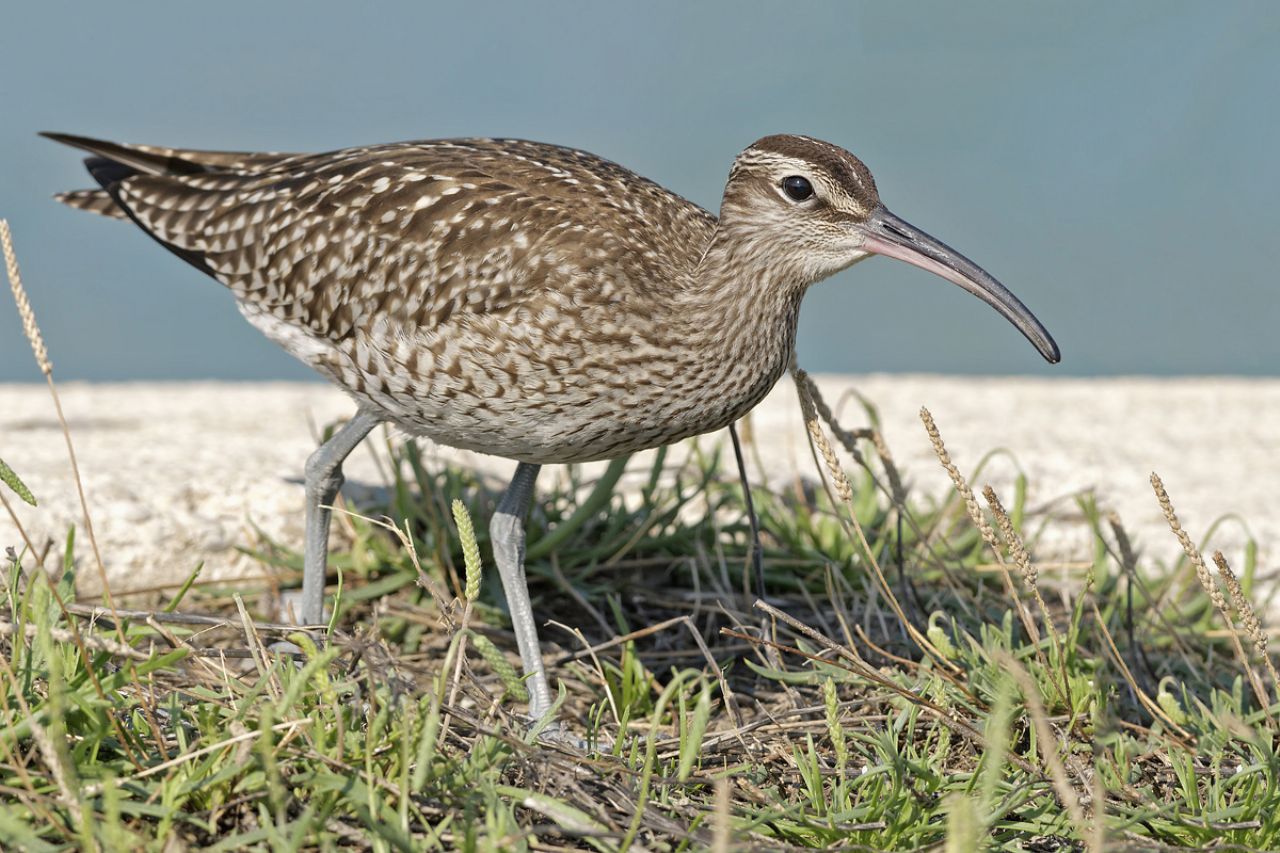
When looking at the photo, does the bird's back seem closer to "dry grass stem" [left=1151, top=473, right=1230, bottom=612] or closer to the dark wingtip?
the dark wingtip

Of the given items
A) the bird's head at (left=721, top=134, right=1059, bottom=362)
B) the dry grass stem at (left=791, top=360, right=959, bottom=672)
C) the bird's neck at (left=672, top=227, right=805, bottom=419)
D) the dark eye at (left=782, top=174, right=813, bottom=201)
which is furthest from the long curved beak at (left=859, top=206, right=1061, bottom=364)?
the dry grass stem at (left=791, top=360, right=959, bottom=672)

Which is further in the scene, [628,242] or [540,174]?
[540,174]

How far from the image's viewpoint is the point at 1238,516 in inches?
255

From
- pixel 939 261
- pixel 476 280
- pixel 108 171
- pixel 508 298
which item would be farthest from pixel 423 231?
pixel 108 171

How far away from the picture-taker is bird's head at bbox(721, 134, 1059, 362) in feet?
14.9

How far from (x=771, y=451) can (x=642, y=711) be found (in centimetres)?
286

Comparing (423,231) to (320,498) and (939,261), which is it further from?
(939,261)

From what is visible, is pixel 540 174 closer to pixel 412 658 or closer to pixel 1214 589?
pixel 412 658

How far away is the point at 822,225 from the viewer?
4.62 m

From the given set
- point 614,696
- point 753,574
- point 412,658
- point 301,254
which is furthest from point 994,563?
point 301,254

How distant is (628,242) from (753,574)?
165 cm

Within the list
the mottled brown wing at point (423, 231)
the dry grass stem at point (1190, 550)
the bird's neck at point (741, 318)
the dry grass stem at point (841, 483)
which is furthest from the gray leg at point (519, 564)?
the dry grass stem at point (1190, 550)

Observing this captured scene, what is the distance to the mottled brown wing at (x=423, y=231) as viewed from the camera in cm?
474

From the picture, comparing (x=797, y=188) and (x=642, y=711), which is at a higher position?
(x=797, y=188)
